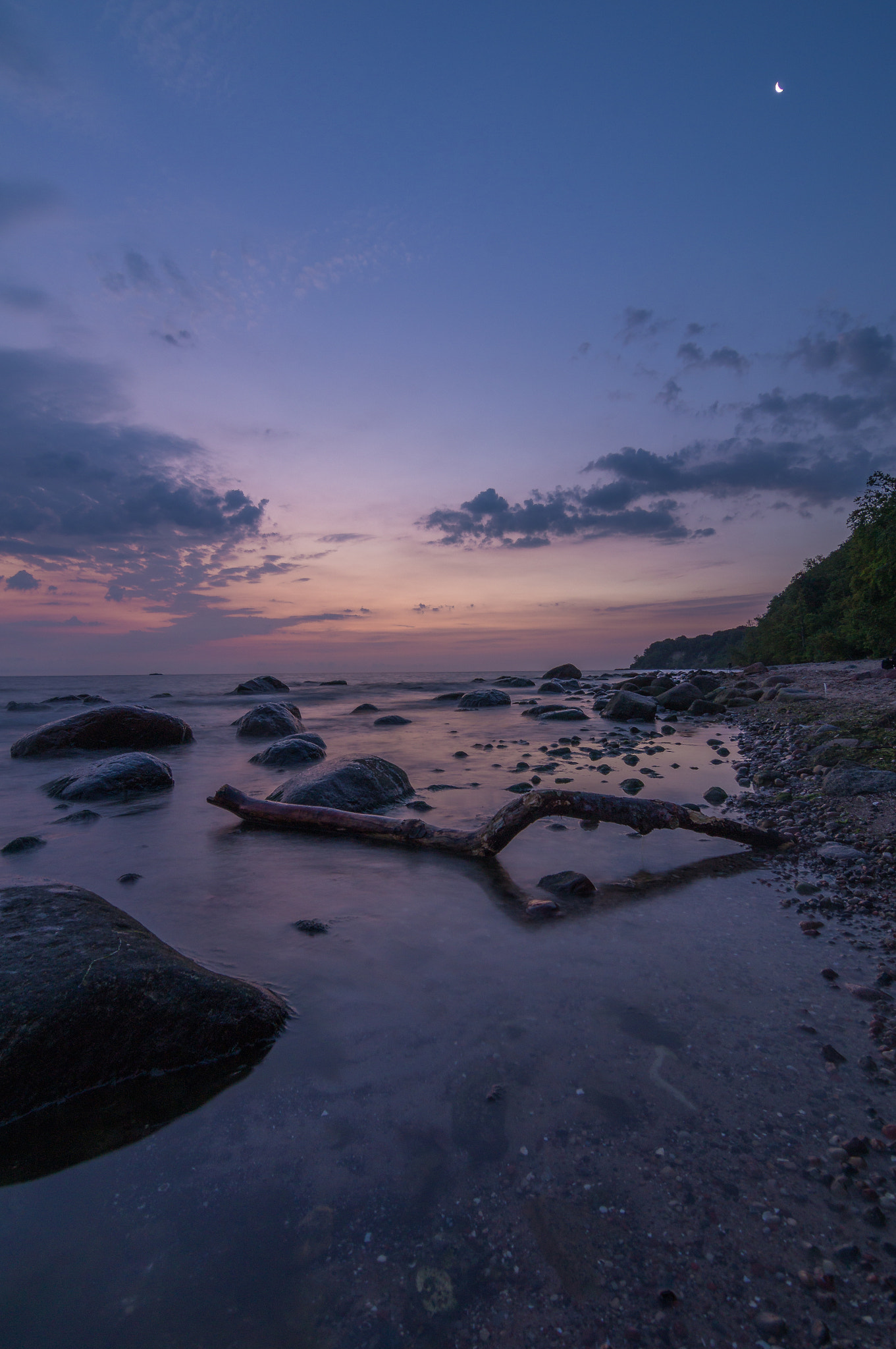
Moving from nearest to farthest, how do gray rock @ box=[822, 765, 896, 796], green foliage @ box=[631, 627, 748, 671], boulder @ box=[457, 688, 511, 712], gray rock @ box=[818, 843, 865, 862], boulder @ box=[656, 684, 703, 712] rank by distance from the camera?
gray rock @ box=[818, 843, 865, 862]
gray rock @ box=[822, 765, 896, 796]
boulder @ box=[656, 684, 703, 712]
boulder @ box=[457, 688, 511, 712]
green foliage @ box=[631, 627, 748, 671]

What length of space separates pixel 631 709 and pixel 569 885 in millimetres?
14888

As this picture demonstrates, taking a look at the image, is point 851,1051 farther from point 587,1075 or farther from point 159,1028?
point 159,1028

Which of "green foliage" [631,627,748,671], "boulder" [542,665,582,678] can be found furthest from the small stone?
"green foliage" [631,627,748,671]

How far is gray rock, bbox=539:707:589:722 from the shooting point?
59.9 feet

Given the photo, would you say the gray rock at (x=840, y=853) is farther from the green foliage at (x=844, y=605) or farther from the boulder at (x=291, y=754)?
the green foliage at (x=844, y=605)

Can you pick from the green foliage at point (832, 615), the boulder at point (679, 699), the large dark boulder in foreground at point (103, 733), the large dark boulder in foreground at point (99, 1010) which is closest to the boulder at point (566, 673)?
the green foliage at point (832, 615)

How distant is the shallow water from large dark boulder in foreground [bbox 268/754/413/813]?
2.31 meters

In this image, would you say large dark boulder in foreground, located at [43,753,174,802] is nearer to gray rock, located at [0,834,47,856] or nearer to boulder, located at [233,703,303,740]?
gray rock, located at [0,834,47,856]

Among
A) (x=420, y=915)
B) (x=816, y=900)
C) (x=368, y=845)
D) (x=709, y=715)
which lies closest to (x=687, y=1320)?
(x=420, y=915)

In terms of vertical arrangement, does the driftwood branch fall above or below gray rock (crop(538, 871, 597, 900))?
above

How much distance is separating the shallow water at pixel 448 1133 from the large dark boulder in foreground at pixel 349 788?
2.31 metres

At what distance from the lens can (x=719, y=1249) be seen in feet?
5.89

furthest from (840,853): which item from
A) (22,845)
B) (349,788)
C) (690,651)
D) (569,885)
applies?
(690,651)

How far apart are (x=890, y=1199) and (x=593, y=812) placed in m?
3.41
